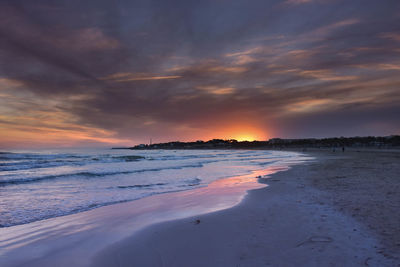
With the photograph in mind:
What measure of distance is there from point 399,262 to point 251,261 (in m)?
1.98

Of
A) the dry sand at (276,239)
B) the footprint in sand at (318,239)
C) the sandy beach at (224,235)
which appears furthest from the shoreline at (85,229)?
the footprint in sand at (318,239)

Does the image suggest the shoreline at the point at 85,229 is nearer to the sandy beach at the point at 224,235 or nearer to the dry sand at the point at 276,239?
the sandy beach at the point at 224,235

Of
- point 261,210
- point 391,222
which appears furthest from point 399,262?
point 261,210

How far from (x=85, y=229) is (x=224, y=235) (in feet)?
11.0

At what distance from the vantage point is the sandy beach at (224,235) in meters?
3.47

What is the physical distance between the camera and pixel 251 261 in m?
3.30

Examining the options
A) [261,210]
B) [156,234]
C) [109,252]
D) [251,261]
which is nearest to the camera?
[251,261]

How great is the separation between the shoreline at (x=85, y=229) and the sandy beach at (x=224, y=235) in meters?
0.02

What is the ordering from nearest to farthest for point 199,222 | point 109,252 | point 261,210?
point 109,252 → point 199,222 → point 261,210

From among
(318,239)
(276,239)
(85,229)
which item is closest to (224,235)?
(276,239)

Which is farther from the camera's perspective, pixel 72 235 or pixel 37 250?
pixel 72 235

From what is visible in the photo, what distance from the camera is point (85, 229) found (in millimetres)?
5359

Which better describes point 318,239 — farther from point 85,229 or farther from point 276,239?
point 85,229

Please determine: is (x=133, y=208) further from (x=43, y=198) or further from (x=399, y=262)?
(x=399, y=262)
